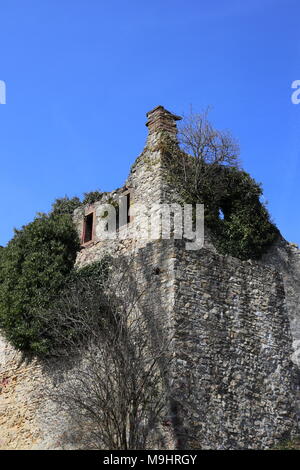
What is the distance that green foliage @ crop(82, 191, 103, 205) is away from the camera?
21.9 m

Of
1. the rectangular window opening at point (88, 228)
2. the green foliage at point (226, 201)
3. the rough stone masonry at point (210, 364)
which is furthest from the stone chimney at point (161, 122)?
the rough stone masonry at point (210, 364)

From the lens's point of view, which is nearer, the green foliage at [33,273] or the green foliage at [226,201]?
the green foliage at [33,273]

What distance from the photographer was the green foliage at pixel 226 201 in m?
18.9

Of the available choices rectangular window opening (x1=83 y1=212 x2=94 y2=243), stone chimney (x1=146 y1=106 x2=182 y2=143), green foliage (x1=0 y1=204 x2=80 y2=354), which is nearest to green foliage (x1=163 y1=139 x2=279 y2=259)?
stone chimney (x1=146 y1=106 x2=182 y2=143)

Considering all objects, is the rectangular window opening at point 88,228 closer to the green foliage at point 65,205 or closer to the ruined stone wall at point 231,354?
the green foliage at point 65,205

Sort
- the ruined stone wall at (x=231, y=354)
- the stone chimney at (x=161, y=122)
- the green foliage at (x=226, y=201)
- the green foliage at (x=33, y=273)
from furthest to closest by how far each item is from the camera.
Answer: the stone chimney at (x=161, y=122), the green foliage at (x=226, y=201), the green foliage at (x=33, y=273), the ruined stone wall at (x=231, y=354)

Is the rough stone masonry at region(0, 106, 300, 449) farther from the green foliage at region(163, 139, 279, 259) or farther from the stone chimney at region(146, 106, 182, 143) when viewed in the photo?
the stone chimney at region(146, 106, 182, 143)

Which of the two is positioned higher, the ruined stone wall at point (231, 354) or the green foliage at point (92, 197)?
the green foliage at point (92, 197)

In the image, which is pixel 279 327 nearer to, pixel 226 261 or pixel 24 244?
pixel 226 261

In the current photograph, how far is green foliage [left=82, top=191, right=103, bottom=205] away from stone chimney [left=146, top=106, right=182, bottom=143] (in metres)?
3.04

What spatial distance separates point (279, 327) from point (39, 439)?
644cm

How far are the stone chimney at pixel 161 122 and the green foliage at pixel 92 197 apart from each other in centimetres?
304

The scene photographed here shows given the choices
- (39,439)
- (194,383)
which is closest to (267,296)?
(194,383)

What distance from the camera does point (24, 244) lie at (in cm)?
1794
